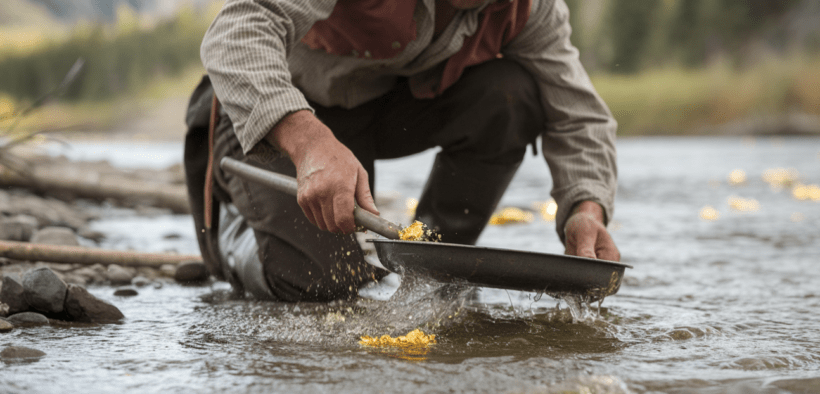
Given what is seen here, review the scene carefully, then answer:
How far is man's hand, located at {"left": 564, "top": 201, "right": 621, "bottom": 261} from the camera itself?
1542 mm

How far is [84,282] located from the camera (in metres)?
1.86

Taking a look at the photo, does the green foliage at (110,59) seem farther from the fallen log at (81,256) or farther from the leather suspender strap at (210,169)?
the leather suspender strap at (210,169)

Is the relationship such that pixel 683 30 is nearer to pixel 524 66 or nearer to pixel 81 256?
pixel 524 66

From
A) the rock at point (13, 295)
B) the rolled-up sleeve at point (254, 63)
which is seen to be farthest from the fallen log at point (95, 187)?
the rolled-up sleeve at point (254, 63)

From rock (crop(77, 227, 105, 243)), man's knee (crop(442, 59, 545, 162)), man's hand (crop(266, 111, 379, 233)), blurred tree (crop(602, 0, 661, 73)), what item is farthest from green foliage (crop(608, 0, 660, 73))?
man's hand (crop(266, 111, 379, 233))

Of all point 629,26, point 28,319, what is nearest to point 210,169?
point 28,319

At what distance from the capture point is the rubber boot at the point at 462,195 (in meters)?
1.88

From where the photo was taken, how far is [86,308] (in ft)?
4.62

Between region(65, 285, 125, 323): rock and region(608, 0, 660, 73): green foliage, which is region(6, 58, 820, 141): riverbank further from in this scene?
region(65, 285, 125, 323): rock

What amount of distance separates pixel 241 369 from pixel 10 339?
1.69ft

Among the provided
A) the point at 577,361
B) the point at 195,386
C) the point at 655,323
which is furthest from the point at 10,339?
the point at 655,323

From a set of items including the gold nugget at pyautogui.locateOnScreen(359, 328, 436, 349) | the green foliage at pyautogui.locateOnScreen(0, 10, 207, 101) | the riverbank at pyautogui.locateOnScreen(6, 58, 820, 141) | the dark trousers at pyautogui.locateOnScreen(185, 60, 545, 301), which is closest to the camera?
the gold nugget at pyautogui.locateOnScreen(359, 328, 436, 349)

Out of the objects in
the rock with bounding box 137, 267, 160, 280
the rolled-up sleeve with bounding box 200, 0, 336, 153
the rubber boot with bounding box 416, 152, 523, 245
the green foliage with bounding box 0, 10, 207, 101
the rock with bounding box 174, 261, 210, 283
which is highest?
the green foliage with bounding box 0, 10, 207, 101

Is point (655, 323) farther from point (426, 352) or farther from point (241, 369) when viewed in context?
point (241, 369)
